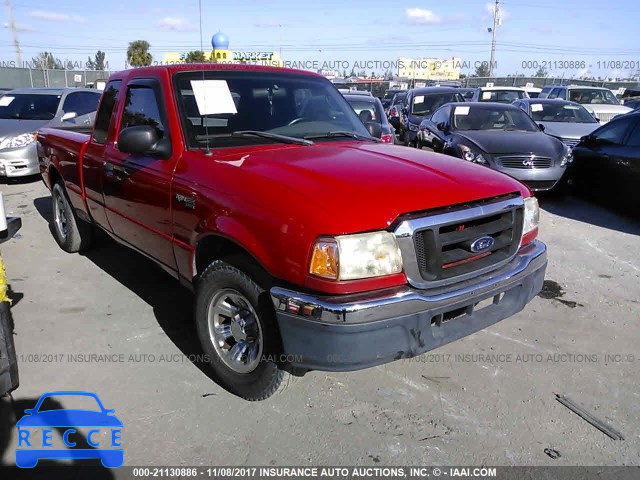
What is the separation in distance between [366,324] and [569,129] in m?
10.0

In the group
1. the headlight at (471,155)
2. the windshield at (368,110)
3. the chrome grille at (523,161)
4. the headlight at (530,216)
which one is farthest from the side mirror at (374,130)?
the windshield at (368,110)

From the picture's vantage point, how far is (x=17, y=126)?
978 cm

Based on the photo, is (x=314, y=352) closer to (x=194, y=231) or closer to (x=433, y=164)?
(x=194, y=231)

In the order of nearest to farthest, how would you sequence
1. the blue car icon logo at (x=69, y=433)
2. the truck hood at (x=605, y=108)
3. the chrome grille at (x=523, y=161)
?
1. the blue car icon logo at (x=69, y=433)
2. the chrome grille at (x=523, y=161)
3. the truck hood at (x=605, y=108)

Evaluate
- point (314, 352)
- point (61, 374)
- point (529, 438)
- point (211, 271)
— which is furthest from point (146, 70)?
point (529, 438)

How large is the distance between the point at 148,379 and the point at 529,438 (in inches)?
91.3

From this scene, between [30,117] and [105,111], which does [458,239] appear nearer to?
[105,111]

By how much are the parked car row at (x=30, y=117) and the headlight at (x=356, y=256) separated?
838 cm

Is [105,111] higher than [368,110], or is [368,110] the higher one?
[105,111]

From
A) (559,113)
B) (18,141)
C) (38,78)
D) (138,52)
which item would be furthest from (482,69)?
(18,141)

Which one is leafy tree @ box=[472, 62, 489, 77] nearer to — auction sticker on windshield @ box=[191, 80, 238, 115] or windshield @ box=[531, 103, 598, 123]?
windshield @ box=[531, 103, 598, 123]

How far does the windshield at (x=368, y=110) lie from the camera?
932 centimetres

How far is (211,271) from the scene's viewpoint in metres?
3.02

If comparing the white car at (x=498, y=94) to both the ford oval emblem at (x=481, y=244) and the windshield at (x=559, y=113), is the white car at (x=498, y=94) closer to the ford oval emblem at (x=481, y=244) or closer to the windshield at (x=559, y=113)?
the windshield at (x=559, y=113)
